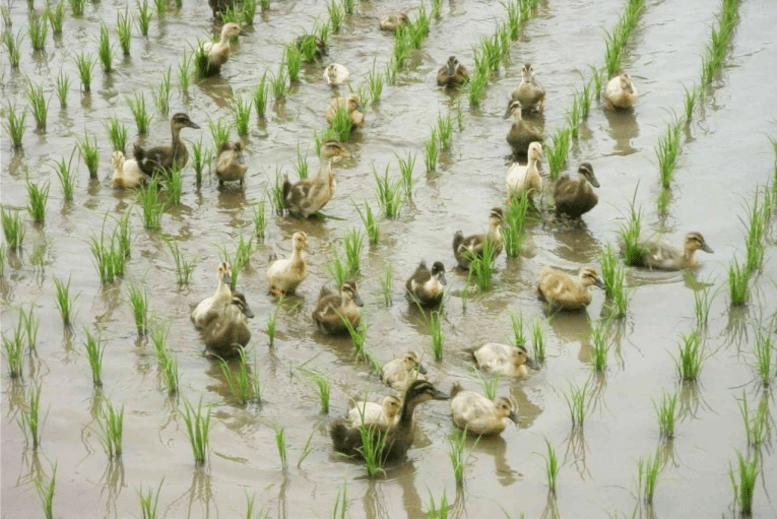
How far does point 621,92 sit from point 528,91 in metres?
0.76

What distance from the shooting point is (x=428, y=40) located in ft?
38.2

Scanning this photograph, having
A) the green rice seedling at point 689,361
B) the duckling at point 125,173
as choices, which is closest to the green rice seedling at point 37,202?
the duckling at point 125,173

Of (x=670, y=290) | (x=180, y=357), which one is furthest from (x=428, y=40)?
(x=180, y=357)

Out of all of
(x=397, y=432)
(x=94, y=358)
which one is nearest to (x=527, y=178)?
(x=397, y=432)

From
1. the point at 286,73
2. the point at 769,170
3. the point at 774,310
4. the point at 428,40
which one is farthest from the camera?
the point at 428,40

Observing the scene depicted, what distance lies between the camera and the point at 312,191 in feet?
27.8

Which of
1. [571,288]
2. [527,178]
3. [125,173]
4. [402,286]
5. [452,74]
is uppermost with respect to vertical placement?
[452,74]

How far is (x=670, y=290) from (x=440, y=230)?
166 cm

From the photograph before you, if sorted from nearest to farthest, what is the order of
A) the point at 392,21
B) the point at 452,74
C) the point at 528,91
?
the point at 528,91 → the point at 452,74 → the point at 392,21

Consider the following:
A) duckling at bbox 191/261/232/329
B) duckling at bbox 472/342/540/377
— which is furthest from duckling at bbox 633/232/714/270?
duckling at bbox 191/261/232/329

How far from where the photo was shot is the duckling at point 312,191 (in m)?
8.48

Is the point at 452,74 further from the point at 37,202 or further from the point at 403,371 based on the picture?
the point at 403,371

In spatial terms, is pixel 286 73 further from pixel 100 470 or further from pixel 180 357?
pixel 100 470

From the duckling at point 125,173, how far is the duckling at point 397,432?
3.44 meters
